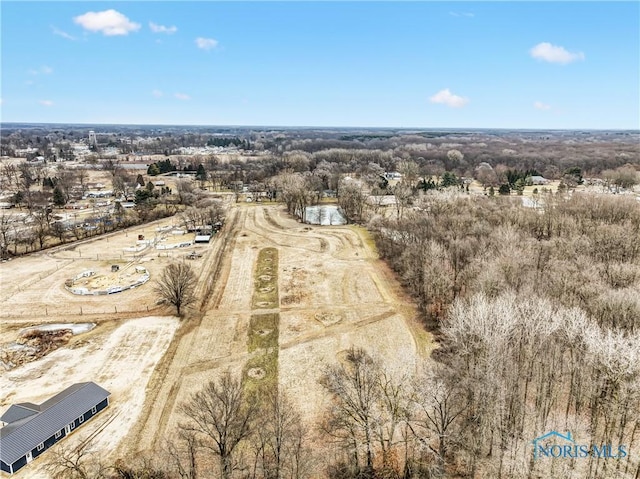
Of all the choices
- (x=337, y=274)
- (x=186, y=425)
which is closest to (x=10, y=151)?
(x=337, y=274)

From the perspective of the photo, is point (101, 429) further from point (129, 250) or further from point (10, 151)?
point (10, 151)

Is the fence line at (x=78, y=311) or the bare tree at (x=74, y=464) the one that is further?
the fence line at (x=78, y=311)

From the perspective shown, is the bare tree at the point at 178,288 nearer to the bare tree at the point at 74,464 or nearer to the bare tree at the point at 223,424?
the bare tree at the point at 223,424

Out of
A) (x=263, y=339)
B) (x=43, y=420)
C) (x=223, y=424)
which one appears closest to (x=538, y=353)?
(x=223, y=424)

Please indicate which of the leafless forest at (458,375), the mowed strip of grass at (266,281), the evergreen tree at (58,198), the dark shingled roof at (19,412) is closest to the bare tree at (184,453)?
the leafless forest at (458,375)

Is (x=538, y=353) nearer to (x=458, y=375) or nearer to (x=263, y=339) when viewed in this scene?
(x=458, y=375)
